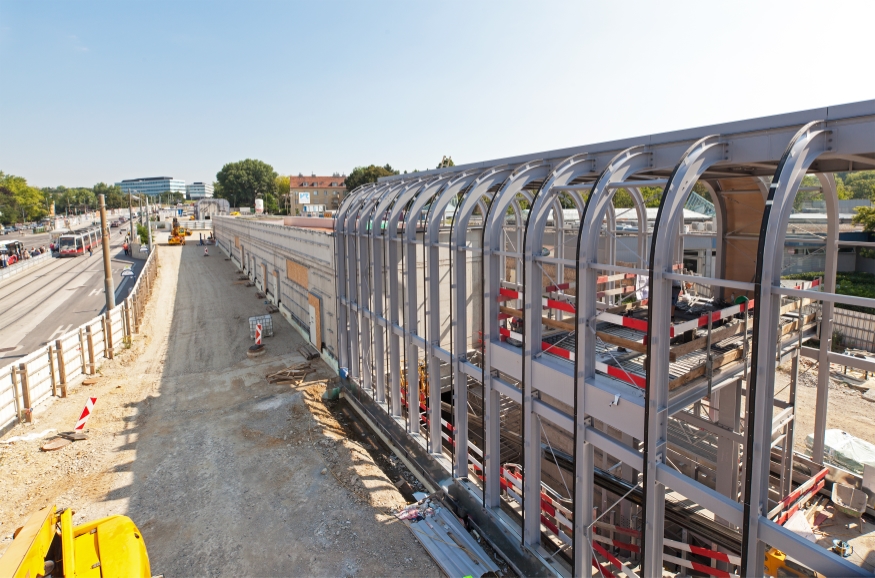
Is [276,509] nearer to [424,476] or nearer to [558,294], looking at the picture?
[424,476]

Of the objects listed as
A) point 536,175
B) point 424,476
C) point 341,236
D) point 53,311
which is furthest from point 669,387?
point 53,311

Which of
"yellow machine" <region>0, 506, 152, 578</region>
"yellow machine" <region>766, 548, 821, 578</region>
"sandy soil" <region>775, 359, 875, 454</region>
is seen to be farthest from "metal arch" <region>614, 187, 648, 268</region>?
"yellow machine" <region>0, 506, 152, 578</region>

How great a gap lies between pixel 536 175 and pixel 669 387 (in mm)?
4085

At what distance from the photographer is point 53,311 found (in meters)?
27.5

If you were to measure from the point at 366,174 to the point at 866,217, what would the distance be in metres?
64.3

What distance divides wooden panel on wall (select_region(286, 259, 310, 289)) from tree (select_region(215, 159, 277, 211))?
9738cm

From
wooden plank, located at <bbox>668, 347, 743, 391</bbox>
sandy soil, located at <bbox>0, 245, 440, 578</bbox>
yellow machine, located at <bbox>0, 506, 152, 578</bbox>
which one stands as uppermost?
wooden plank, located at <bbox>668, 347, 743, 391</bbox>

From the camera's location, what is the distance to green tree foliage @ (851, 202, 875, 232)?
28.6 metres

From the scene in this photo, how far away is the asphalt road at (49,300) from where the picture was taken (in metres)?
22.3

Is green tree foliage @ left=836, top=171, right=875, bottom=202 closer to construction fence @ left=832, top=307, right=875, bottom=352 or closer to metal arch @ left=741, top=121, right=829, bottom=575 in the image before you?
construction fence @ left=832, top=307, right=875, bottom=352

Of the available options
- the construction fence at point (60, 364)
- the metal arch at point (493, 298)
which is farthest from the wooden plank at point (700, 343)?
the construction fence at point (60, 364)

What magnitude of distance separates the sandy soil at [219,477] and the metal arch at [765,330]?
5.05 meters

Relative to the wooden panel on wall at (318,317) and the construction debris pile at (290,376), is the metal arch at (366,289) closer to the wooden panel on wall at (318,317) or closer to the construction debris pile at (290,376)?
the construction debris pile at (290,376)

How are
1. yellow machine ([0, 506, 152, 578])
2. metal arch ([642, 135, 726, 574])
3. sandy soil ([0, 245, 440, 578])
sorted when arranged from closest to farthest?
metal arch ([642, 135, 726, 574]) → yellow machine ([0, 506, 152, 578]) → sandy soil ([0, 245, 440, 578])
